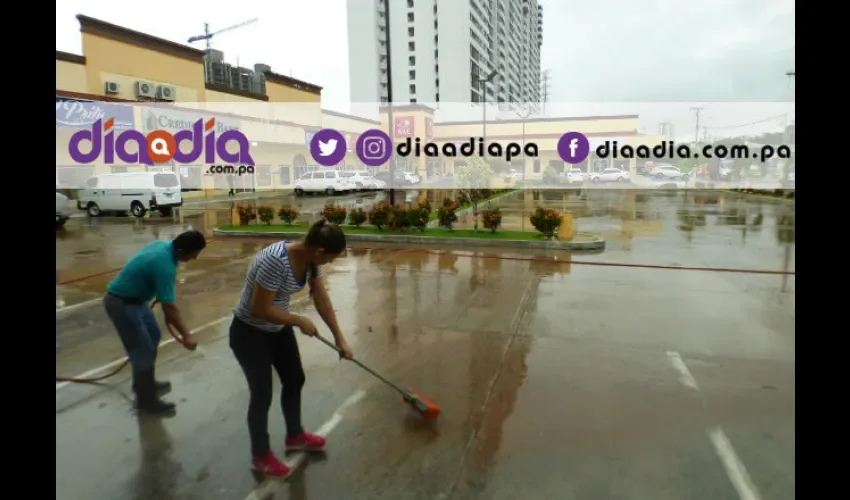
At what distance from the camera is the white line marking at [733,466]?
327 cm

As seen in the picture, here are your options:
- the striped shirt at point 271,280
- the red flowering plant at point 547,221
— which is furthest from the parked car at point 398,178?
the striped shirt at point 271,280

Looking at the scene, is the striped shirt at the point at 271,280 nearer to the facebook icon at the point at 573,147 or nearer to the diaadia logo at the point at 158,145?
the diaadia logo at the point at 158,145

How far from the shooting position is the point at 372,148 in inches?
1784

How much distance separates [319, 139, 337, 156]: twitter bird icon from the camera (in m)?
40.8

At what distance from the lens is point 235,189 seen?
1314 inches

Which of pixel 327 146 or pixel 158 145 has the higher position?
pixel 327 146

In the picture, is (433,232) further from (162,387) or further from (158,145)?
(158,145)

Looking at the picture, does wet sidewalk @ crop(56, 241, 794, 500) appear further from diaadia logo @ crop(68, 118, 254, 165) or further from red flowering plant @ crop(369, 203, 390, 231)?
diaadia logo @ crop(68, 118, 254, 165)

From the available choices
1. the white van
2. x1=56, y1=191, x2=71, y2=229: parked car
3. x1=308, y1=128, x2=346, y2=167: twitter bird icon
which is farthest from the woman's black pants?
x1=308, y1=128, x2=346, y2=167: twitter bird icon

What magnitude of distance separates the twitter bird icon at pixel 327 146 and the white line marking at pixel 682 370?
3690 cm

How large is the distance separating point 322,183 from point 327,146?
8.89 metres

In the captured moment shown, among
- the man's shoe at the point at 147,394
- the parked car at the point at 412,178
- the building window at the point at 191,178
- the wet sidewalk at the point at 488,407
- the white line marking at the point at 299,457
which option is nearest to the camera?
the white line marking at the point at 299,457

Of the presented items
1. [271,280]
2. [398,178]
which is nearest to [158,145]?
[398,178]

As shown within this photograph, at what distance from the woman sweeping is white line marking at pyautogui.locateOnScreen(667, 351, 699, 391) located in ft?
10.5
